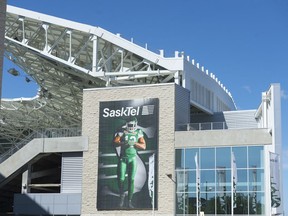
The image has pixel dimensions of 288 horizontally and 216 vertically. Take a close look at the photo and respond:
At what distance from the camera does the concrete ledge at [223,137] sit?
169ft

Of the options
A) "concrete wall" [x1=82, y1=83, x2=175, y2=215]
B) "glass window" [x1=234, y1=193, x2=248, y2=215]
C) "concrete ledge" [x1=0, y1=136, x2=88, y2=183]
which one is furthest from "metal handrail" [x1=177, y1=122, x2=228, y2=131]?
"concrete ledge" [x1=0, y1=136, x2=88, y2=183]

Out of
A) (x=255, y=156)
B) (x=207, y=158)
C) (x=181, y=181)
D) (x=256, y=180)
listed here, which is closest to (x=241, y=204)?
(x=256, y=180)

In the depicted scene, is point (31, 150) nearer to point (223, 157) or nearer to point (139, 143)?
point (139, 143)

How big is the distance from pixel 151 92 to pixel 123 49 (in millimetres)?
6520

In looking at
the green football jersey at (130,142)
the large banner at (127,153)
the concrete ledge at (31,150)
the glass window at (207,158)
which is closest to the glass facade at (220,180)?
the glass window at (207,158)

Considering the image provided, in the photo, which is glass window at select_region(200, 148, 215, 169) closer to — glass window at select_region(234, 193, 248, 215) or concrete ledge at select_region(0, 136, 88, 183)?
glass window at select_region(234, 193, 248, 215)

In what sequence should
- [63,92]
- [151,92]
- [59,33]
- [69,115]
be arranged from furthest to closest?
1. [69,115]
2. [63,92]
3. [59,33]
4. [151,92]

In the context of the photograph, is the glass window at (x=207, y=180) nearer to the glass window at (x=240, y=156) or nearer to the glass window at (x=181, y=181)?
the glass window at (x=181, y=181)

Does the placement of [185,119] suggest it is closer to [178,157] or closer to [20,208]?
[178,157]

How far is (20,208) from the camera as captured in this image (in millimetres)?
57656

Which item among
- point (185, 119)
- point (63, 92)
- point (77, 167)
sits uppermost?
point (63, 92)

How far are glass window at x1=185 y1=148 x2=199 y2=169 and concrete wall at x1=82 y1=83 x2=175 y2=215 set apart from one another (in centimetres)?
120

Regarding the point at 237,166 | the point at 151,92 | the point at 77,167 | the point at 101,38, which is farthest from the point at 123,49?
the point at 237,166

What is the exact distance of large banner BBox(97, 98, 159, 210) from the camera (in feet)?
175
